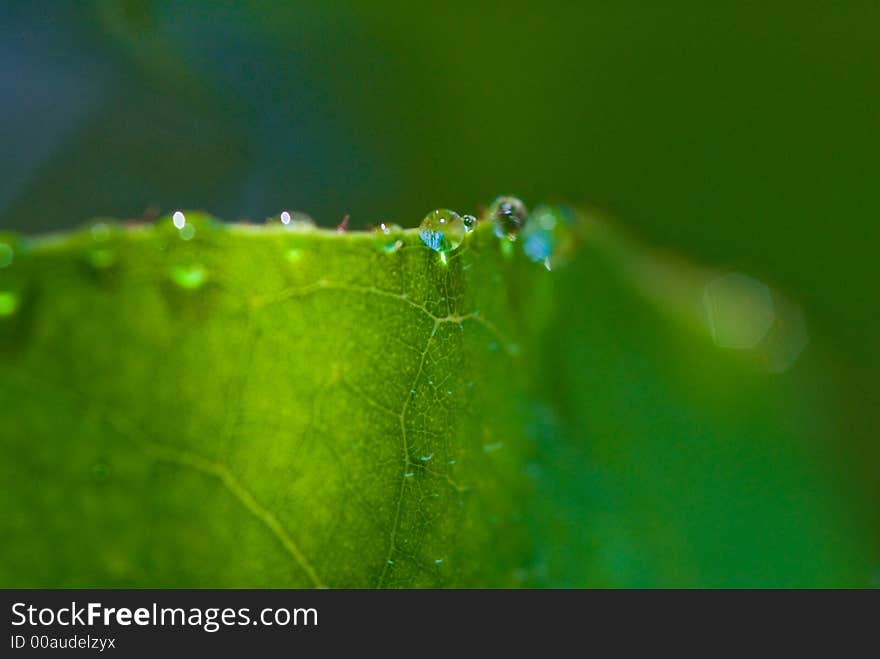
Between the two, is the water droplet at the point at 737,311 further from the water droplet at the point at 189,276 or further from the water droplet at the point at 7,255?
the water droplet at the point at 7,255

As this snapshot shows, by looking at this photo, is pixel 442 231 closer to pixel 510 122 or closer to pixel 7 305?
pixel 7 305

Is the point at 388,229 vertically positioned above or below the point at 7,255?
above

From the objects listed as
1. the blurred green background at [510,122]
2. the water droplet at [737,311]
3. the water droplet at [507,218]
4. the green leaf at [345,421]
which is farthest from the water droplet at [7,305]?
the blurred green background at [510,122]

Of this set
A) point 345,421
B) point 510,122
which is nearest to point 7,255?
point 345,421

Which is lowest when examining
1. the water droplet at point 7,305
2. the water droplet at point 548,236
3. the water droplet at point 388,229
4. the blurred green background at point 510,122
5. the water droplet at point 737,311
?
the water droplet at point 7,305

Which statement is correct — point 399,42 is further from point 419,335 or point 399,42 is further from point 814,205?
point 419,335

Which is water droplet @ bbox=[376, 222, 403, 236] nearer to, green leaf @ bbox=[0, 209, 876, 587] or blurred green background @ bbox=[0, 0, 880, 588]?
green leaf @ bbox=[0, 209, 876, 587]
